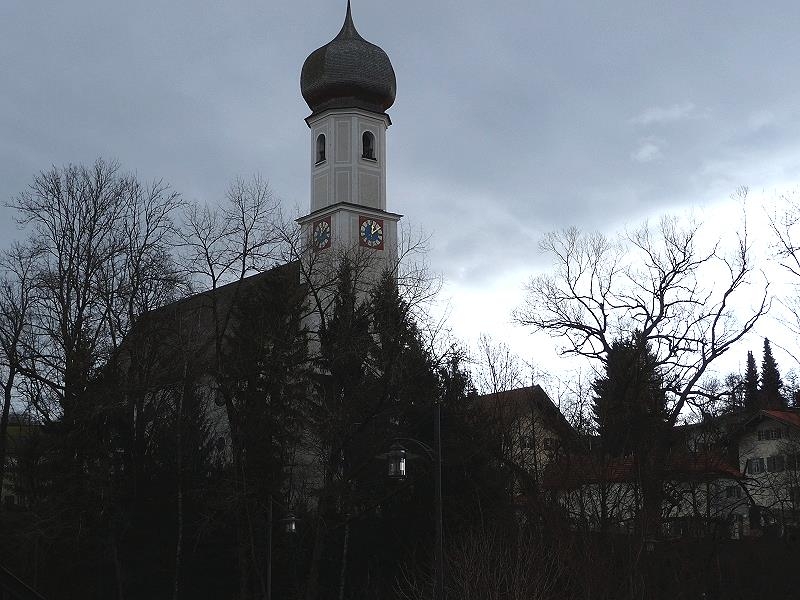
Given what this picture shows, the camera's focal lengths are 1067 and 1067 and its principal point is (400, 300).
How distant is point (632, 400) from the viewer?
34.3 metres

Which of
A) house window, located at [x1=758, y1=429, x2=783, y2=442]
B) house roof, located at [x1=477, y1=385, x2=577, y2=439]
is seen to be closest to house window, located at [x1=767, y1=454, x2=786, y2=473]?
house window, located at [x1=758, y1=429, x2=783, y2=442]

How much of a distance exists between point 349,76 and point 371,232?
27.2ft

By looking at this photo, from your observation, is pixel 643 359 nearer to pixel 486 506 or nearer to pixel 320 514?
pixel 486 506

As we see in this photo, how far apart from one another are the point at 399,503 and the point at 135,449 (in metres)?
8.94

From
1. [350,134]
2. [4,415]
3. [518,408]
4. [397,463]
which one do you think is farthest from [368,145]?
[397,463]

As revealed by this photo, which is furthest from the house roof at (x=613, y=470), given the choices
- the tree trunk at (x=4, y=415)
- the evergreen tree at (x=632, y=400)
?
the tree trunk at (x=4, y=415)

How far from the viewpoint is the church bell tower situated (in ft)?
173

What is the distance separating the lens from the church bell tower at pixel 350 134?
173ft

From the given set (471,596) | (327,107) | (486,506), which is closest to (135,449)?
(486,506)

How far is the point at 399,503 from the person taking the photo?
33.7 metres

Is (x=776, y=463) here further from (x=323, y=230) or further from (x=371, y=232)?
(x=323, y=230)

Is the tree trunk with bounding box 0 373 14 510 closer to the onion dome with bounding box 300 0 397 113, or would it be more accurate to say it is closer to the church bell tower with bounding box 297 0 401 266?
the church bell tower with bounding box 297 0 401 266

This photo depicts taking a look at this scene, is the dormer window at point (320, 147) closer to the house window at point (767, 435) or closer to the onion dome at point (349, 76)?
the onion dome at point (349, 76)

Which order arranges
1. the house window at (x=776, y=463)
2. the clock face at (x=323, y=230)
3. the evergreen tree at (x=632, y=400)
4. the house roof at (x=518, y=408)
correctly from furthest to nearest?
the house window at (x=776, y=463) → the clock face at (x=323, y=230) → the house roof at (x=518, y=408) → the evergreen tree at (x=632, y=400)
